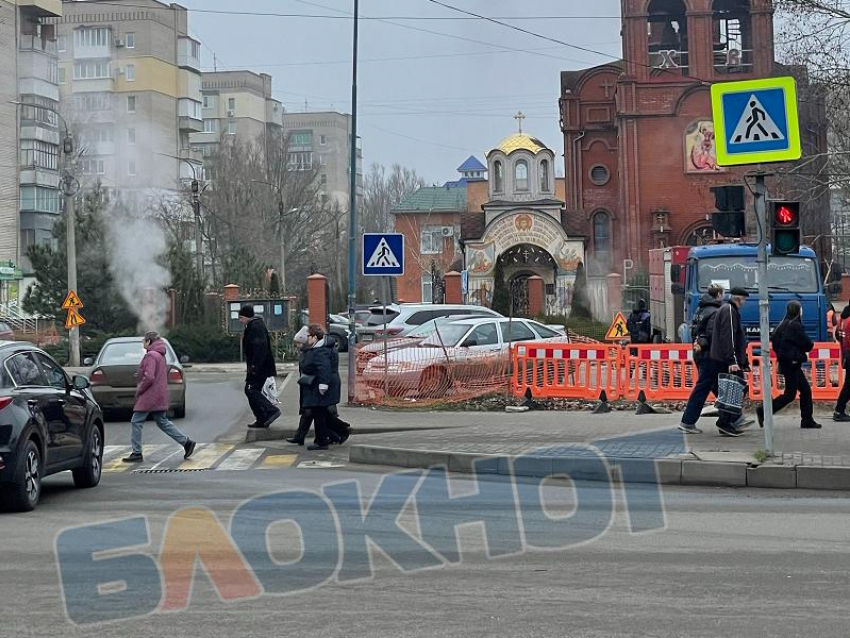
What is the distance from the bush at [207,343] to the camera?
42906 mm

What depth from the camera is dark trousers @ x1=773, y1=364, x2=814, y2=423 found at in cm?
1534

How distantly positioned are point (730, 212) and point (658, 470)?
275 cm

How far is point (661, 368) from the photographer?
64.4 ft

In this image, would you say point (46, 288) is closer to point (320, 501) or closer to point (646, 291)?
point (646, 291)

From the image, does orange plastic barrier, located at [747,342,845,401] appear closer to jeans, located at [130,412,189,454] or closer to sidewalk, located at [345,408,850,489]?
sidewalk, located at [345,408,850,489]

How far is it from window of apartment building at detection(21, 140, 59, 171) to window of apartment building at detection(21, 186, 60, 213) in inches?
53.5

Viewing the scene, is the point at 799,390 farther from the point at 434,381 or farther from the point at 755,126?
the point at 434,381

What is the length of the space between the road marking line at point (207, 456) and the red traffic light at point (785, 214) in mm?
7216

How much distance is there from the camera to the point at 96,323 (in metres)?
44.6

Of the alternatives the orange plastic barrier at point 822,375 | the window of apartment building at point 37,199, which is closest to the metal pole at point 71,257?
the orange plastic barrier at point 822,375

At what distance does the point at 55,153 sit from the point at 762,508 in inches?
2736

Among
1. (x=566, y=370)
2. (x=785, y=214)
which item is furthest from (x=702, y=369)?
(x=566, y=370)

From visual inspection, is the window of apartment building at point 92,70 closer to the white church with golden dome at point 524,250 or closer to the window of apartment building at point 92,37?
the window of apartment building at point 92,37

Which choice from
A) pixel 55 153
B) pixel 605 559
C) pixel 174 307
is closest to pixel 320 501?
pixel 605 559
